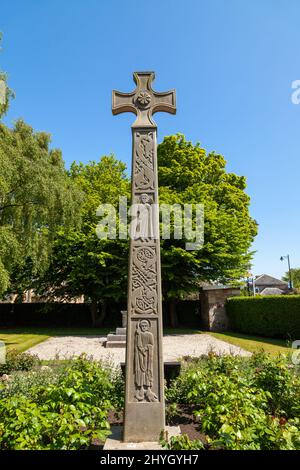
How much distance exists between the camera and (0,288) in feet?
36.3

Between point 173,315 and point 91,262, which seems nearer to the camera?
point 91,262

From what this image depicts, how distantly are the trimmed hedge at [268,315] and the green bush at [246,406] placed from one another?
8463mm

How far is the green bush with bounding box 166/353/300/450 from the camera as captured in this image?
2639 mm

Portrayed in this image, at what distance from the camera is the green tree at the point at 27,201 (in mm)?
11703

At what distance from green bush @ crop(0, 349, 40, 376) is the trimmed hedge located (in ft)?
30.7

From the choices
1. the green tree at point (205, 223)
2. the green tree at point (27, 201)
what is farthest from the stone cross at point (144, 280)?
the green tree at point (205, 223)

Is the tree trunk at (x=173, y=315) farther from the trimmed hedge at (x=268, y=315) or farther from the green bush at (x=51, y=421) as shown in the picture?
the green bush at (x=51, y=421)

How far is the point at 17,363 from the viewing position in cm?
749

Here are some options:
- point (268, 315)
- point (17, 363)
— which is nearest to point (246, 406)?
point (17, 363)

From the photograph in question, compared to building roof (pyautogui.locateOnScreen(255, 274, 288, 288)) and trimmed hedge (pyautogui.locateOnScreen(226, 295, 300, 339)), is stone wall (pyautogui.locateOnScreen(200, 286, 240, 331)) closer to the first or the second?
trimmed hedge (pyautogui.locateOnScreen(226, 295, 300, 339))

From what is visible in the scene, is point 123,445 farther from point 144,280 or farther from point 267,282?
point 267,282

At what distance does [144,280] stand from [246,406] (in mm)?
1772

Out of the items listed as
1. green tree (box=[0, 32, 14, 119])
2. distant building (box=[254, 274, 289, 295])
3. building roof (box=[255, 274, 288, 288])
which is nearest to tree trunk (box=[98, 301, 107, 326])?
green tree (box=[0, 32, 14, 119])
